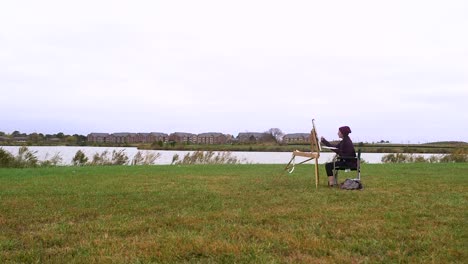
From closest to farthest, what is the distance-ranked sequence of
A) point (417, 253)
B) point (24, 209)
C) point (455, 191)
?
point (417, 253) < point (24, 209) < point (455, 191)

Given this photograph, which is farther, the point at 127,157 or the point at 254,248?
the point at 127,157

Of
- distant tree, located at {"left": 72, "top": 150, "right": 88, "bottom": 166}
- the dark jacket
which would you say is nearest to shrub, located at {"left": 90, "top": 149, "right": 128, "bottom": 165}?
distant tree, located at {"left": 72, "top": 150, "right": 88, "bottom": 166}

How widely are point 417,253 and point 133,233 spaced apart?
294 centimetres

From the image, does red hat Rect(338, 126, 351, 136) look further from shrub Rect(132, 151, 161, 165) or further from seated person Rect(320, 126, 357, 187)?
shrub Rect(132, 151, 161, 165)

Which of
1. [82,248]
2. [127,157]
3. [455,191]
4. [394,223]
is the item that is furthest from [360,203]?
[127,157]

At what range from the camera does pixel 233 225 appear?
17.6 feet

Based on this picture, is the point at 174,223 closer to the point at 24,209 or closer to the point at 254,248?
the point at 254,248

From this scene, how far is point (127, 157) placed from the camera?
2286cm

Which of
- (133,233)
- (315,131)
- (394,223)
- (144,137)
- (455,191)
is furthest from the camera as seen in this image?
(144,137)

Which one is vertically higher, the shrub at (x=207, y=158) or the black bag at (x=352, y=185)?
the shrub at (x=207, y=158)

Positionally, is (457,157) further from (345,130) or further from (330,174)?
(330,174)

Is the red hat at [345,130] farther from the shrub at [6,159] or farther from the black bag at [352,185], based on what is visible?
the shrub at [6,159]

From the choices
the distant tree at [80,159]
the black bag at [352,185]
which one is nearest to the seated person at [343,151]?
the black bag at [352,185]

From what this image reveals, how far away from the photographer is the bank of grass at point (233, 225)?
4.19 meters
